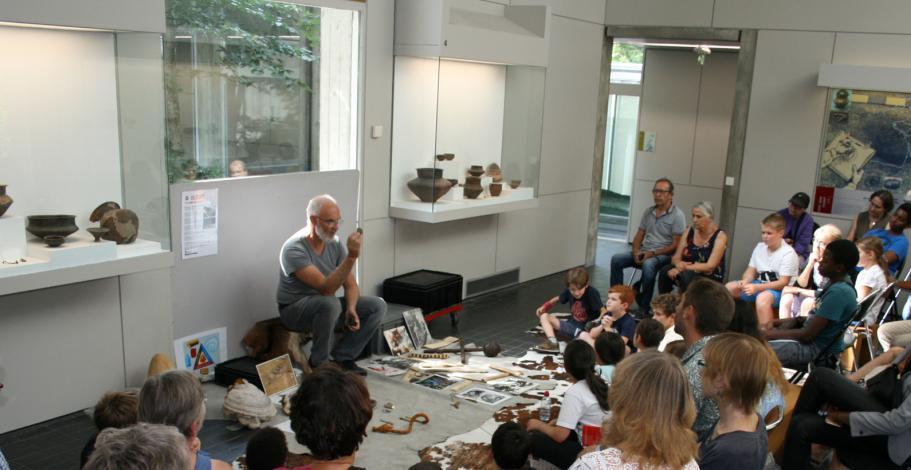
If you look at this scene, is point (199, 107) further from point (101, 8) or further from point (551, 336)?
point (551, 336)

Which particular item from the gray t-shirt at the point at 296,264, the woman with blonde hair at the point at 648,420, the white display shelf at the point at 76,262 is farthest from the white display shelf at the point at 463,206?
the woman with blonde hair at the point at 648,420

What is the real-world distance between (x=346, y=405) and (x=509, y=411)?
11.3 ft

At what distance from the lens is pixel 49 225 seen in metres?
Result: 5.18

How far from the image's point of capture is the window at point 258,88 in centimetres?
615

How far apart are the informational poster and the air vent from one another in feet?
11.8

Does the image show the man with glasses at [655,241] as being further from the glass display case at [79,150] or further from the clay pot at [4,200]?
the clay pot at [4,200]

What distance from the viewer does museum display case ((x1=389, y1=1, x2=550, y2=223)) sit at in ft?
26.1

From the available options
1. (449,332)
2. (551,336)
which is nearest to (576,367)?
(551,336)

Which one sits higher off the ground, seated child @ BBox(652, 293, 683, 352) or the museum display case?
the museum display case

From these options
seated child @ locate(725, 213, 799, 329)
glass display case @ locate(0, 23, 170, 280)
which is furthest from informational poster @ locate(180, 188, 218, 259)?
seated child @ locate(725, 213, 799, 329)

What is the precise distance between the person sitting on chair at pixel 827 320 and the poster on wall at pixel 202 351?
4.09m

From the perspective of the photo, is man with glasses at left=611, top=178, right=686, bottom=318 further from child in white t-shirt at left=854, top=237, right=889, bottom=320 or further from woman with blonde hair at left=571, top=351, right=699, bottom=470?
woman with blonde hair at left=571, top=351, right=699, bottom=470

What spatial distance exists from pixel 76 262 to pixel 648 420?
380cm

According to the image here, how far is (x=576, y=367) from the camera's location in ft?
15.1
